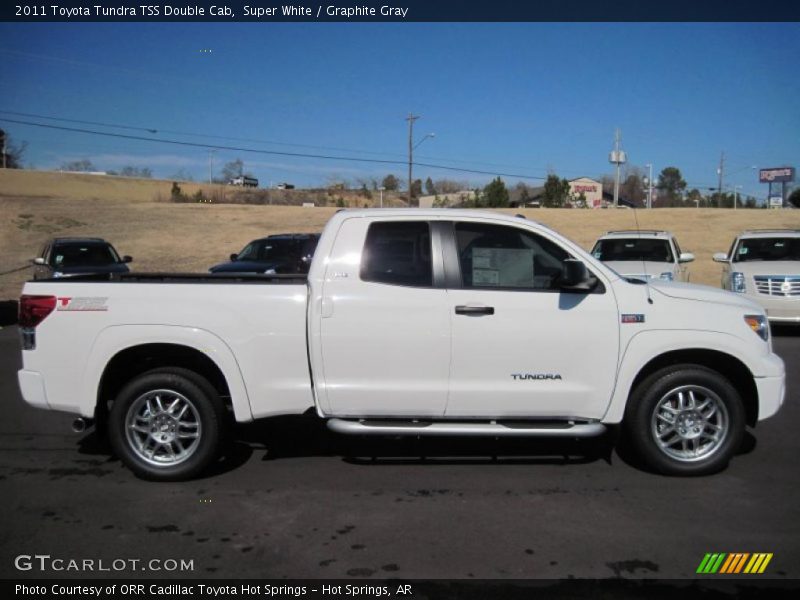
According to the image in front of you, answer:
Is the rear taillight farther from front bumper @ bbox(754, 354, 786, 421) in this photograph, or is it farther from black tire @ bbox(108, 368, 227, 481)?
front bumper @ bbox(754, 354, 786, 421)

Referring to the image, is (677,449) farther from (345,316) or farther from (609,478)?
(345,316)

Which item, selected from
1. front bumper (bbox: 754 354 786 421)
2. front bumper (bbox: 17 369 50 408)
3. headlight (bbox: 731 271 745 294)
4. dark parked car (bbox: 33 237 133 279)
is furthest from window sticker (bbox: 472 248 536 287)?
dark parked car (bbox: 33 237 133 279)

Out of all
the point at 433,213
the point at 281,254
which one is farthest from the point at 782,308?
the point at 281,254

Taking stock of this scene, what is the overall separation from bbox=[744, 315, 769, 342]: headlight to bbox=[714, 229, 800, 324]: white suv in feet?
23.7

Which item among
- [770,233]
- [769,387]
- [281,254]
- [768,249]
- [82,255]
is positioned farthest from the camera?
[281,254]

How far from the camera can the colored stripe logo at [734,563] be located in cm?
391

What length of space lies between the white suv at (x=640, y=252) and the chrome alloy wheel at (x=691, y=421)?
7965 mm

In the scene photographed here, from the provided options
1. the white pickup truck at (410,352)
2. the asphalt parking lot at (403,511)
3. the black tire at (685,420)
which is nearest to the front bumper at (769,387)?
the white pickup truck at (410,352)

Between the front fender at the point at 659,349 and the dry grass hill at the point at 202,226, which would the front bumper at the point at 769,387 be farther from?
the dry grass hill at the point at 202,226

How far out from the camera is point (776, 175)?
74625mm

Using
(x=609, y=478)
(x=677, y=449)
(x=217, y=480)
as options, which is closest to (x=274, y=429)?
(x=217, y=480)

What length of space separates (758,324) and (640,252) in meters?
9.10

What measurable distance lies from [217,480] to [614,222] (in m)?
36.1
